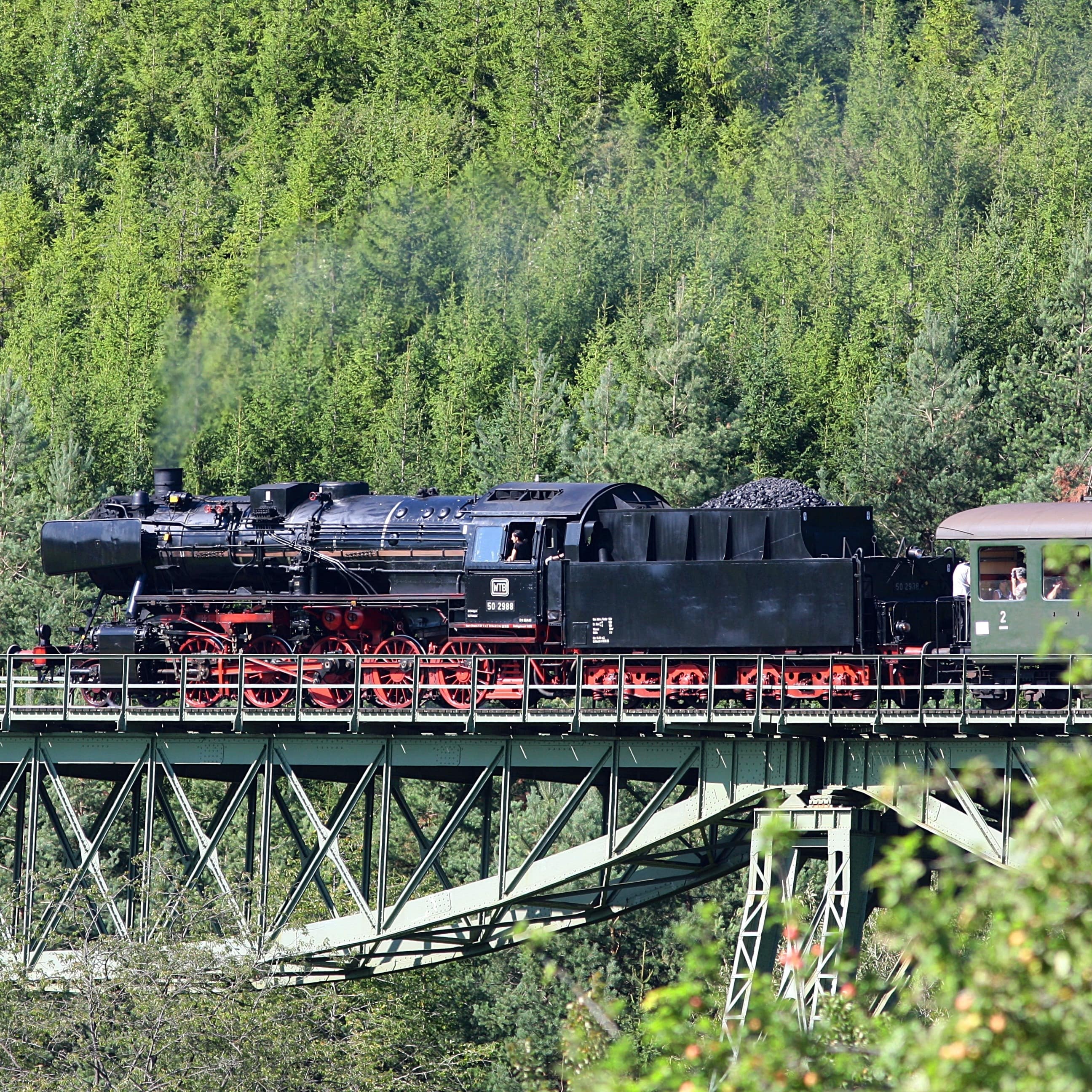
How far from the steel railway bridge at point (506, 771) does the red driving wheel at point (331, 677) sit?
60mm

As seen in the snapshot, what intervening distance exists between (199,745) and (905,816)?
34.4 feet

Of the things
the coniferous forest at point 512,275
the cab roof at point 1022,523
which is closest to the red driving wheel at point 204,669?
the coniferous forest at point 512,275

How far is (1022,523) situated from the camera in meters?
24.2

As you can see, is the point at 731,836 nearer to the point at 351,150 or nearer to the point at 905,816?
the point at 905,816

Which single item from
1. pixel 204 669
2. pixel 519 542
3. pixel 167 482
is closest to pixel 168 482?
pixel 167 482

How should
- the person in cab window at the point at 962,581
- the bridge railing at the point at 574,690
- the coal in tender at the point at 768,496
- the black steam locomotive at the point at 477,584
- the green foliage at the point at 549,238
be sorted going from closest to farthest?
the bridge railing at the point at 574,690 → the person in cab window at the point at 962,581 → the black steam locomotive at the point at 477,584 → the coal in tender at the point at 768,496 → the green foliage at the point at 549,238

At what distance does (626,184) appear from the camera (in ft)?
260

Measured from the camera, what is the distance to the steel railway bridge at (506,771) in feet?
73.4

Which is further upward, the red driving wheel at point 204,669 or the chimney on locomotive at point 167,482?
the chimney on locomotive at point 167,482

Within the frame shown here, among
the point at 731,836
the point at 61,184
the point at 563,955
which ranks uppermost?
the point at 61,184

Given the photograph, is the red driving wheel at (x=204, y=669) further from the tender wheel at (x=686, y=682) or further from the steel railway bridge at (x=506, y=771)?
the tender wheel at (x=686, y=682)

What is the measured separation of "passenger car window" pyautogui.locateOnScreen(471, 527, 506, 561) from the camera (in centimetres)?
2775

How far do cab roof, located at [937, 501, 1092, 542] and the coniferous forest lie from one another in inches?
378

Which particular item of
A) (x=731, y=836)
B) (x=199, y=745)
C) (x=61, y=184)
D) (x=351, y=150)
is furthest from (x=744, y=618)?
(x=61, y=184)
